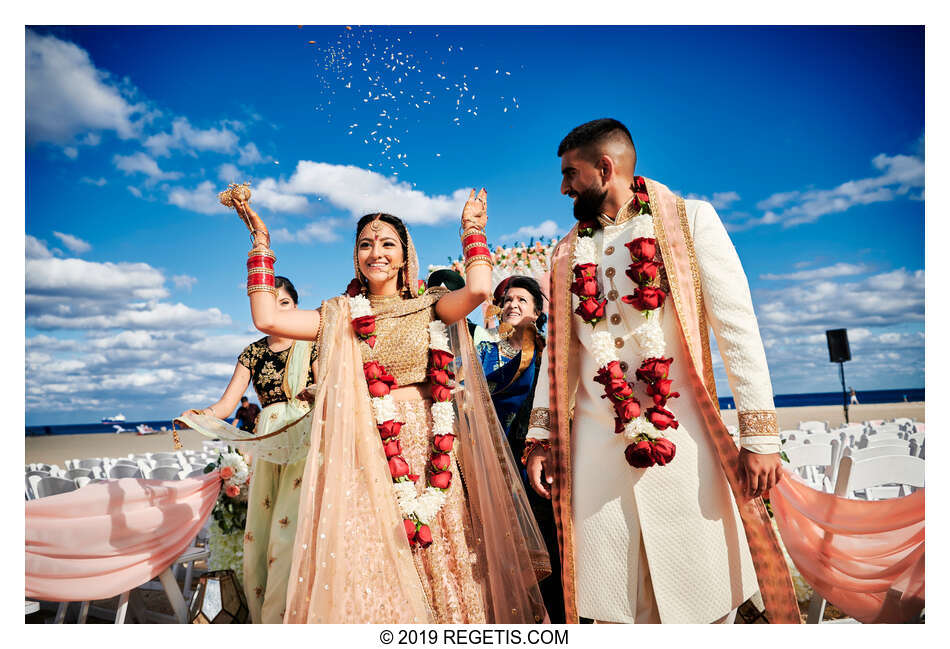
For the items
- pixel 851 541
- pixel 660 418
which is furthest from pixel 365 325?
pixel 851 541

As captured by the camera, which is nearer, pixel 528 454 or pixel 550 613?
pixel 528 454

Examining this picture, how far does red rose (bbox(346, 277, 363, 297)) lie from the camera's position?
3.00m

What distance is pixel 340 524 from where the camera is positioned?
2.44 meters

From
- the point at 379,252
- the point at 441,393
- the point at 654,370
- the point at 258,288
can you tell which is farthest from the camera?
the point at 379,252

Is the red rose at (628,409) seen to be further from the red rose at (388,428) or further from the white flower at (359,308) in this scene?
the white flower at (359,308)

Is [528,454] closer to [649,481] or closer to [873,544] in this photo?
[649,481]

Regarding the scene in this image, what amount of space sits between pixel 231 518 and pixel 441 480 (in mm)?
1875

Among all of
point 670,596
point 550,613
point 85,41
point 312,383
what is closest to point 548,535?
point 550,613

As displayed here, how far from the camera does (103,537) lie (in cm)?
295

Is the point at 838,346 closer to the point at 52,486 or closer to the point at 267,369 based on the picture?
the point at 267,369

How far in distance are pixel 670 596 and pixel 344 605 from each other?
49.1 inches

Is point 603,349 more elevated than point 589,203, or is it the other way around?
point 589,203

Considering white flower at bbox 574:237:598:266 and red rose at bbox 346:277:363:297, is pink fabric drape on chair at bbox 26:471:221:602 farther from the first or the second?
white flower at bbox 574:237:598:266

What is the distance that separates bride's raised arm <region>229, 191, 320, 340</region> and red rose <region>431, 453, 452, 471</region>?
0.88m
